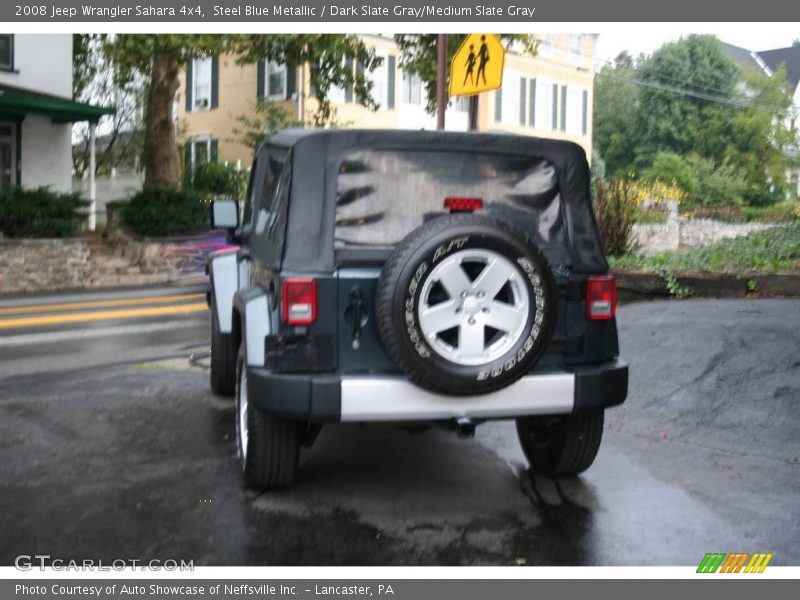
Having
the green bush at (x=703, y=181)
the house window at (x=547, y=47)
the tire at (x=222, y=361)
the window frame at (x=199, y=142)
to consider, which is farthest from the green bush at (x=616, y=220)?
the green bush at (x=703, y=181)

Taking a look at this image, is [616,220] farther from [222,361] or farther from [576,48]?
[576,48]

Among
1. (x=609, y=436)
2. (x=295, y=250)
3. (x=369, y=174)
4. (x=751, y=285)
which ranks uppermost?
(x=369, y=174)

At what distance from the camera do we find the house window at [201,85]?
32.5 meters

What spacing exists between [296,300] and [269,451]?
0.90 m

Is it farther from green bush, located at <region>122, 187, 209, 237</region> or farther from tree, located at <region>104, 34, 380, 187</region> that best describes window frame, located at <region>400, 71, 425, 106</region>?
green bush, located at <region>122, 187, 209, 237</region>

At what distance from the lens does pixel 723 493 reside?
5.51 m

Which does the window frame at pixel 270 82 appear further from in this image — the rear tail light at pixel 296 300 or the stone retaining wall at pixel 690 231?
the rear tail light at pixel 296 300

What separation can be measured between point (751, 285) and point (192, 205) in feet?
45.2

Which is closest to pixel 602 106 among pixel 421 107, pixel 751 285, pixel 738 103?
pixel 738 103

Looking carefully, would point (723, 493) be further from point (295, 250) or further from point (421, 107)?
point (421, 107)

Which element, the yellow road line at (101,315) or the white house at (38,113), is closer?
the yellow road line at (101,315)

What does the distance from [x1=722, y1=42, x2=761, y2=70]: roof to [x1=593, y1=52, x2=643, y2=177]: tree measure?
6.03m

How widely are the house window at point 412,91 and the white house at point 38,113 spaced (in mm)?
13247

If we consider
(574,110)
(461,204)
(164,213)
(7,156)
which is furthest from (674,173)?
(461,204)
